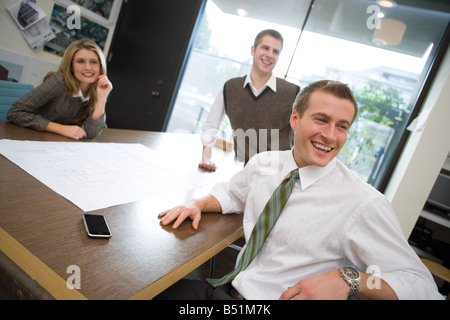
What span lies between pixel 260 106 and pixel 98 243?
1.51m

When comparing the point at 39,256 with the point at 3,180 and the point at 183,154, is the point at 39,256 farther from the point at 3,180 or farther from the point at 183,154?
the point at 183,154

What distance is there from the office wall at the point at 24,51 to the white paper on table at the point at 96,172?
2.21 m

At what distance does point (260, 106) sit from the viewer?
1993 mm

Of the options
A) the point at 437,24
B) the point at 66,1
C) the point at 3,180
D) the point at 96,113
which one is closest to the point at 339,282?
the point at 3,180

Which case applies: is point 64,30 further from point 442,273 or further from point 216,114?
point 442,273

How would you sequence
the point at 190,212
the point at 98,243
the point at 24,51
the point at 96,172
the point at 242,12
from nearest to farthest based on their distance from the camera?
the point at 98,243
the point at 190,212
the point at 96,172
the point at 24,51
the point at 242,12

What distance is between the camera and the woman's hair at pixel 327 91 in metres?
0.95

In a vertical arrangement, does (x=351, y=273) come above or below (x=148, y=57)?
below

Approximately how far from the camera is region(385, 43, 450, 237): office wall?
2395mm

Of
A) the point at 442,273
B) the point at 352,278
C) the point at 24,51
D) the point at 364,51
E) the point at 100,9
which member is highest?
the point at 364,51

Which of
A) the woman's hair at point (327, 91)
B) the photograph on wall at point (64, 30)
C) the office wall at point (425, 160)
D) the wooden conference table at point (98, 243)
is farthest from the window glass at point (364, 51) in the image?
the wooden conference table at point (98, 243)

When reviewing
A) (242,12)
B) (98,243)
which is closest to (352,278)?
(98,243)

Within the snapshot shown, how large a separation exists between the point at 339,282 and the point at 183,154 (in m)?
1.35

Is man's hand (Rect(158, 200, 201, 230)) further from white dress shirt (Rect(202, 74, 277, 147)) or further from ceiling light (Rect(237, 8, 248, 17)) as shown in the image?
ceiling light (Rect(237, 8, 248, 17))
